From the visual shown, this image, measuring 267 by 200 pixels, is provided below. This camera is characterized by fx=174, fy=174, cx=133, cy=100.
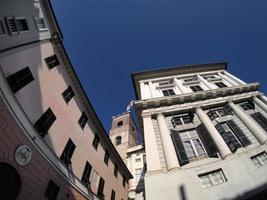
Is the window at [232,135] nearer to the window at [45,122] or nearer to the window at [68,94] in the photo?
the window at [45,122]

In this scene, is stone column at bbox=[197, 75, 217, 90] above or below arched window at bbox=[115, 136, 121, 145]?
below

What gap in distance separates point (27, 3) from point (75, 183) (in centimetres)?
1488

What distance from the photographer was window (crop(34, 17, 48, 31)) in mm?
15124

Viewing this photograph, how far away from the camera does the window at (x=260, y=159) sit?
10868mm

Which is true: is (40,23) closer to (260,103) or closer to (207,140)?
(207,140)

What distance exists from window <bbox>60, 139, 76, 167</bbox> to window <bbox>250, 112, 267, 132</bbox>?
15.3 metres

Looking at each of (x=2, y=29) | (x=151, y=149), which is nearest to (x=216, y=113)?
(x=151, y=149)

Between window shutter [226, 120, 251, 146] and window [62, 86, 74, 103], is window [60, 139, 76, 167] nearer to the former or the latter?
window [62, 86, 74, 103]

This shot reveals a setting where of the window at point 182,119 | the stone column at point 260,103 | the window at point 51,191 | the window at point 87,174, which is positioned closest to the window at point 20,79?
the window at point 51,191

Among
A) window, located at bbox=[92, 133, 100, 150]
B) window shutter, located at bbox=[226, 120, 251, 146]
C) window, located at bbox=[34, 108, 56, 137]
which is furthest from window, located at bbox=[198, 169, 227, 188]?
window, located at bbox=[92, 133, 100, 150]

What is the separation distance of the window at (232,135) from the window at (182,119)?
2551 mm

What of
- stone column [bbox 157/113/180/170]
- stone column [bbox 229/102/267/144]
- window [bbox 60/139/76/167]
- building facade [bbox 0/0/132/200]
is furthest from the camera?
window [bbox 60/139/76/167]

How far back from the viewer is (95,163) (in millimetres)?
16688

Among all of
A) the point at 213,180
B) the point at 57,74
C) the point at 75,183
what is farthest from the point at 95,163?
the point at 213,180
